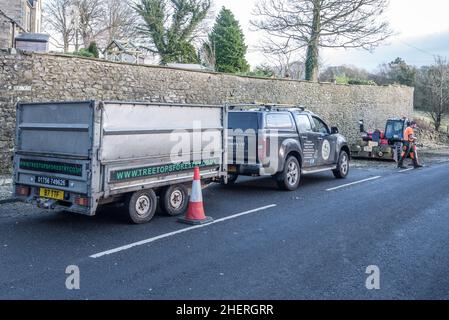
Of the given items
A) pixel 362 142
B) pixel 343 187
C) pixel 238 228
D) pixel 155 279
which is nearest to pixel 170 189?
pixel 238 228

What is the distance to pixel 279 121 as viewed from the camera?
1119cm

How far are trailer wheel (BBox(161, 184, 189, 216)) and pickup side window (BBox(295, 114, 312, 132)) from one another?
4438 millimetres

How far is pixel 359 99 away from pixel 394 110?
18.5ft

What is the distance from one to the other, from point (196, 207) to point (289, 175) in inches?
164

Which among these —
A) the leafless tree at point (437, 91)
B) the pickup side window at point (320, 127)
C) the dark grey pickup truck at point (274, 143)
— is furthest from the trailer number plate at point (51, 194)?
the leafless tree at point (437, 91)

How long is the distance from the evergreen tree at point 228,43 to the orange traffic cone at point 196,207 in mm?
30565

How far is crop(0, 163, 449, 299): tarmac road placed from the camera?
4742mm

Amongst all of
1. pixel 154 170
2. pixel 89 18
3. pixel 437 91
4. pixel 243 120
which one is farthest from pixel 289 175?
pixel 89 18

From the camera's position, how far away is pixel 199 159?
865 centimetres

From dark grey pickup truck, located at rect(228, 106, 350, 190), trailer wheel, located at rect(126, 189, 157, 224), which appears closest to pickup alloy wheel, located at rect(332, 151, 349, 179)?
dark grey pickup truck, located at rect(228, 106, 350, 190)

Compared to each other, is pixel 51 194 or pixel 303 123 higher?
pixel 303 123

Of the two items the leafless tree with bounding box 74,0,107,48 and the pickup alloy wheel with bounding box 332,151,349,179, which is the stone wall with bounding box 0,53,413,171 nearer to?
the pickup alloy wheel with bounding box 332,151,349,179

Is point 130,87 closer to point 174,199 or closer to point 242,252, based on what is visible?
point 174,199

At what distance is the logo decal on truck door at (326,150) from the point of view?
41.7 ft
